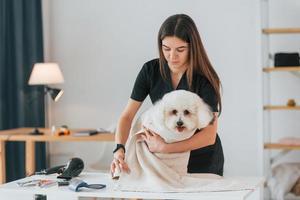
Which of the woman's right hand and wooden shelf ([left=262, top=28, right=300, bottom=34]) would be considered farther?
wooden shelf ([left=262, top=28, right=300, bottom=34])

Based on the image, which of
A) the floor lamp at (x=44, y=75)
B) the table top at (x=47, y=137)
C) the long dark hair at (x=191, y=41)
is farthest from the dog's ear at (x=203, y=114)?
the floor lamp at (x=44, y=75)

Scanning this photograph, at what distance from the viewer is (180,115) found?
6.40 ft

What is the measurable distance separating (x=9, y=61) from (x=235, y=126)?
6.29 ft

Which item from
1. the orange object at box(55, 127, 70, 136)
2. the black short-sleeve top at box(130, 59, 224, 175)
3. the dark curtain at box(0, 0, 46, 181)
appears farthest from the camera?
the dark curtain at box(0, 0, 46, 181)

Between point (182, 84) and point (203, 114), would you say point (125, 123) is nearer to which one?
point (182, 84)

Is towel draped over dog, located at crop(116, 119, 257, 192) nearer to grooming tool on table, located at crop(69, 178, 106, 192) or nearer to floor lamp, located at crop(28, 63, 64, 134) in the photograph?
grooming tool on table, located at crop(69, 178, 106, 192)

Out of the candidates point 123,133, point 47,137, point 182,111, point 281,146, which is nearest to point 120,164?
point 123,133

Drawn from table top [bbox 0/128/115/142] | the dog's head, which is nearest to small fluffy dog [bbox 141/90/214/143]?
the dog's head

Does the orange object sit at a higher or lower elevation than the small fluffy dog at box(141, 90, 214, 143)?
lower

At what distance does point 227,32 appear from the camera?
4.68m

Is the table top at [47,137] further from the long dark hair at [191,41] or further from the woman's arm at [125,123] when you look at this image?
the long dark hair at [191,41]

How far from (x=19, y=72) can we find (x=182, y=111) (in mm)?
3088

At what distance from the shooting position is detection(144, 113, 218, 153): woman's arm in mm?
2014

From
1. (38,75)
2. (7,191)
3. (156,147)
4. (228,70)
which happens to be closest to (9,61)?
(38,75)
